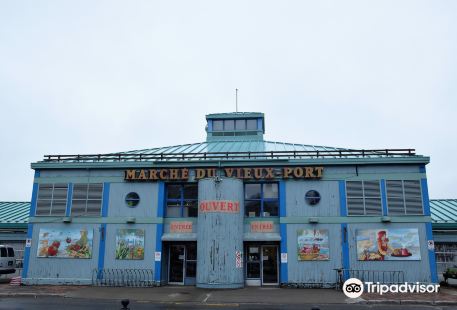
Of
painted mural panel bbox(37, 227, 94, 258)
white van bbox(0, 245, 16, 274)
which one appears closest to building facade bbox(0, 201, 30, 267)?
white van bbox(0, 245, 16, 274)

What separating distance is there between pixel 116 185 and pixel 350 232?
14.3 metres

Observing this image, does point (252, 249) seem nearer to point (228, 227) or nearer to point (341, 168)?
point (228, 227)

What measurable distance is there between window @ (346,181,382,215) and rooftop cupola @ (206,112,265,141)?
40.1 feet

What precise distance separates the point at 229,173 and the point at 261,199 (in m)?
2.50

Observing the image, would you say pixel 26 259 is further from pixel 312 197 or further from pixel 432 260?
pixel 432 260

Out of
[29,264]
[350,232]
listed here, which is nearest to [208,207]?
[350,232]

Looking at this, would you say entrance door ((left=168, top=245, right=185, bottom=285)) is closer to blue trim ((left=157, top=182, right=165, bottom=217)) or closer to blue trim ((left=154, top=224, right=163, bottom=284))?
blue trim ((left=154, top=224, right=163, bottom=284))

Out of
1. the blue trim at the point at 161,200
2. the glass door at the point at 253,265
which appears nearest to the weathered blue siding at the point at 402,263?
the glass door at the point at 253,265

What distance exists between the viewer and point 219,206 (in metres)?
22.7

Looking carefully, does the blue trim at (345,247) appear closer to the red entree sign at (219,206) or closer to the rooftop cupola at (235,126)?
the red entree sign at (219,206)

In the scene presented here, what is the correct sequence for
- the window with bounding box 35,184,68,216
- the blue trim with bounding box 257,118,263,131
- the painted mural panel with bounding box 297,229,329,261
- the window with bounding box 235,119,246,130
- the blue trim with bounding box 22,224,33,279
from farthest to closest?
the window with bounding box 235,119,246,130 → the blue trim with bounding box 257,118,263,131 → the window with bounding box 35,184,68,216 → the blue trim with bounding box 22,224,33,279 → the painted mural panel with bounding box 297,229,329,261

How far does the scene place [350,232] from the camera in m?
22.9

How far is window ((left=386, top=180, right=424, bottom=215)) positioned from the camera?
23000 millimetres

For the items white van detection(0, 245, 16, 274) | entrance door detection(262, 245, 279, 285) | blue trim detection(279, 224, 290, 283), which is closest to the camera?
blue trim detection(279, 224, 290, 283)
